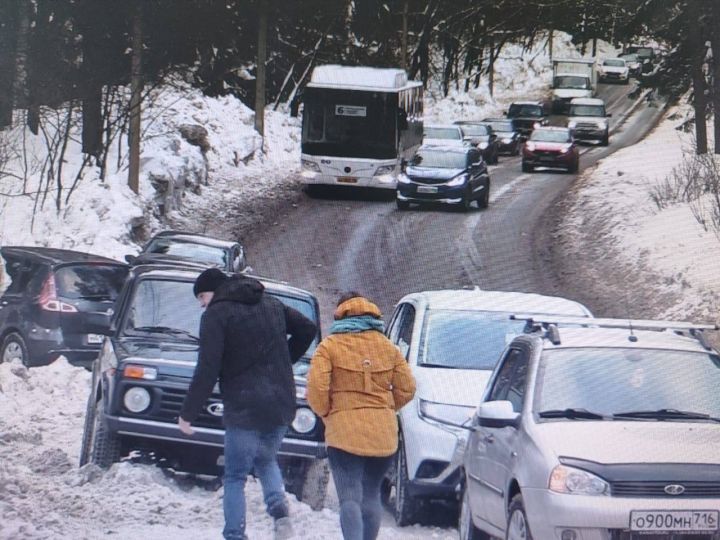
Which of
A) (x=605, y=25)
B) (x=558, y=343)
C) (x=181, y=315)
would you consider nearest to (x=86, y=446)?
(x=181, y=315)

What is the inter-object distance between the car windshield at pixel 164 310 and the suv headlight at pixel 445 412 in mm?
1326

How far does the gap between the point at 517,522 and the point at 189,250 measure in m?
13.2

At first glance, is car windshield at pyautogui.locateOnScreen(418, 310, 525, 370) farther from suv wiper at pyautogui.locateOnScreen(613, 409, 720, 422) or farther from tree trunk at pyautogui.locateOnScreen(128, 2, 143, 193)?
tree trunk at pyautogui.locateOnScreen(128, 2, 143, 193)

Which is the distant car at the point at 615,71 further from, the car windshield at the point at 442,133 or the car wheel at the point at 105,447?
the car wheel at the point at 105,447

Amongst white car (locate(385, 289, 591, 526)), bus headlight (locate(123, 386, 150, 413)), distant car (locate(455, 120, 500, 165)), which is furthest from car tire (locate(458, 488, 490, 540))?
distant car (locate(455, 120, 500, 165))

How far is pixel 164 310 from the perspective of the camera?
11570 mm

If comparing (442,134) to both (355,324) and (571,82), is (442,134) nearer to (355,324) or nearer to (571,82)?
(571,82)

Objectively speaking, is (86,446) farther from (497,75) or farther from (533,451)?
(497,75)

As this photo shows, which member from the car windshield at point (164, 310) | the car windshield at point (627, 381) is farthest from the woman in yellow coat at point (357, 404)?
the car windshield at point (164, 310)

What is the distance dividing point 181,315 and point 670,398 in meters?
4.76

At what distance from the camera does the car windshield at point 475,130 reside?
156 feet

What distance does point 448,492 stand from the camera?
1024 centimetres

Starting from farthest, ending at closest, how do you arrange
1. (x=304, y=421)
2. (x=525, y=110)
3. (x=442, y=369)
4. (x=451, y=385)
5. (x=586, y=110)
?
(x=525, y=110), (x=586, y=110), (x=442, y=369), (x=451, y=385), (x=304, y=421)

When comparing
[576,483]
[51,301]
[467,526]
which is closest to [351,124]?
[51,301]
